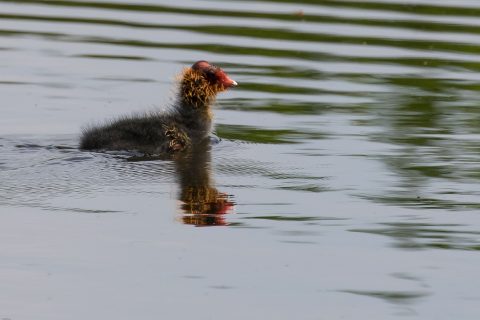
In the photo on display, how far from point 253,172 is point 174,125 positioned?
4.76ft

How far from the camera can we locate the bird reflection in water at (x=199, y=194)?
30.9ft

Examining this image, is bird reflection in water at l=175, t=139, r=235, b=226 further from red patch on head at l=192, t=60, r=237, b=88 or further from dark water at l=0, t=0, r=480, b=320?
red patch on head at l=192, t=60, r=237, b=88

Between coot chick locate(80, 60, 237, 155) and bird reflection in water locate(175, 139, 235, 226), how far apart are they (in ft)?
0.69

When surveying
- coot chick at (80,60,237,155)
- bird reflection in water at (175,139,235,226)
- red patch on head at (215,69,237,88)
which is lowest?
bird reflection in water at (175,139,235,226)

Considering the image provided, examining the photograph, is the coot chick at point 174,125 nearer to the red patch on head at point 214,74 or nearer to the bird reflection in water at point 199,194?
the red patch on head at point 214,74

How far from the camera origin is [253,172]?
36.6 feet

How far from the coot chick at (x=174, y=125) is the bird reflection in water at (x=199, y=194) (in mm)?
211

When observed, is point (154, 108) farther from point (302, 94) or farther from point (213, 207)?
Result: point (213, 207)

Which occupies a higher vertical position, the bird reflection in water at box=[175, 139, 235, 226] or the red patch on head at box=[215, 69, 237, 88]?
the red patch on head at box=[215, 69, 237, 88]

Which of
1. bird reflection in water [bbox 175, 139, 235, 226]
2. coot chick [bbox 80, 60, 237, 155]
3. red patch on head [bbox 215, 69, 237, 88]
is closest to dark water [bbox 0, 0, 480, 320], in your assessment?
bird reflection in water [bbox 175, 139, 235, 226]

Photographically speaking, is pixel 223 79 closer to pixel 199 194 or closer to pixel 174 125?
pixel 174 125

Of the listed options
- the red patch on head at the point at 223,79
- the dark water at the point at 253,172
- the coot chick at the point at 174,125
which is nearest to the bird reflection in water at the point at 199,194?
the dark water at the point at 253,172

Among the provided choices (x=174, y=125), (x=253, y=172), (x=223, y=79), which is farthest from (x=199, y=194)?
(x=223, y=79)

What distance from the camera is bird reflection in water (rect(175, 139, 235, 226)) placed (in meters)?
9.43
